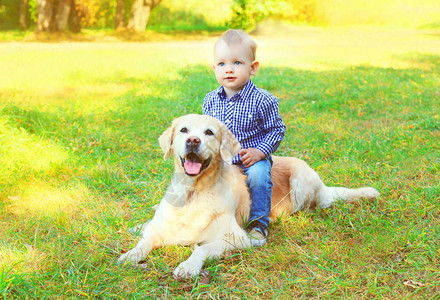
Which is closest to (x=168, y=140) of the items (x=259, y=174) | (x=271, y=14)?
(x=259, y=174)

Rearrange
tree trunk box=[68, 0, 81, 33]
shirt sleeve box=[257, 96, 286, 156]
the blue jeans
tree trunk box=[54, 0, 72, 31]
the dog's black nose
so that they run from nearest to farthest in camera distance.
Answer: the dog's black nose → the blue jeans → shirt sleeve box=[257, 96, 286, 156] → tree trunk box=[54, 0, 72, 31] → tree trunk box=[68, 0, 81, 33]

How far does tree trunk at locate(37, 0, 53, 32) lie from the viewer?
1884cm

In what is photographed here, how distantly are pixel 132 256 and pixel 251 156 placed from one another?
1.15 m

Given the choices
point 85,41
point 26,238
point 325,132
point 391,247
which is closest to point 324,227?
point 391,247

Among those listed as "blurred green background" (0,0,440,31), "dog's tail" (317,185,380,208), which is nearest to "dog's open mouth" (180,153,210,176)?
"dog's tail" (317,185,380,208)

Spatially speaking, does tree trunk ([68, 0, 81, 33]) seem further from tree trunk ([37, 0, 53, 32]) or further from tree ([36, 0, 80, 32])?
tree trunk ([37, 0, 53, 32])

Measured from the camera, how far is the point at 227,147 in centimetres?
279

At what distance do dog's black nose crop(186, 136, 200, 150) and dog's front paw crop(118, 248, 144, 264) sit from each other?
794 mm

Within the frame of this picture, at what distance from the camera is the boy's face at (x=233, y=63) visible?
310cm

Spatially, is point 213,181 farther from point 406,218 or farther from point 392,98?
point 392,98

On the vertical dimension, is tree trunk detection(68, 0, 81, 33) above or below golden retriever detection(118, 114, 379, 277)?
above

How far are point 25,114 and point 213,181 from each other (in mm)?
3602

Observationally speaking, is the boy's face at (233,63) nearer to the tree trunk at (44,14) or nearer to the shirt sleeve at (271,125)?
the shirt sleeve at (271,125)

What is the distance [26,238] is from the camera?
292 centimetres
